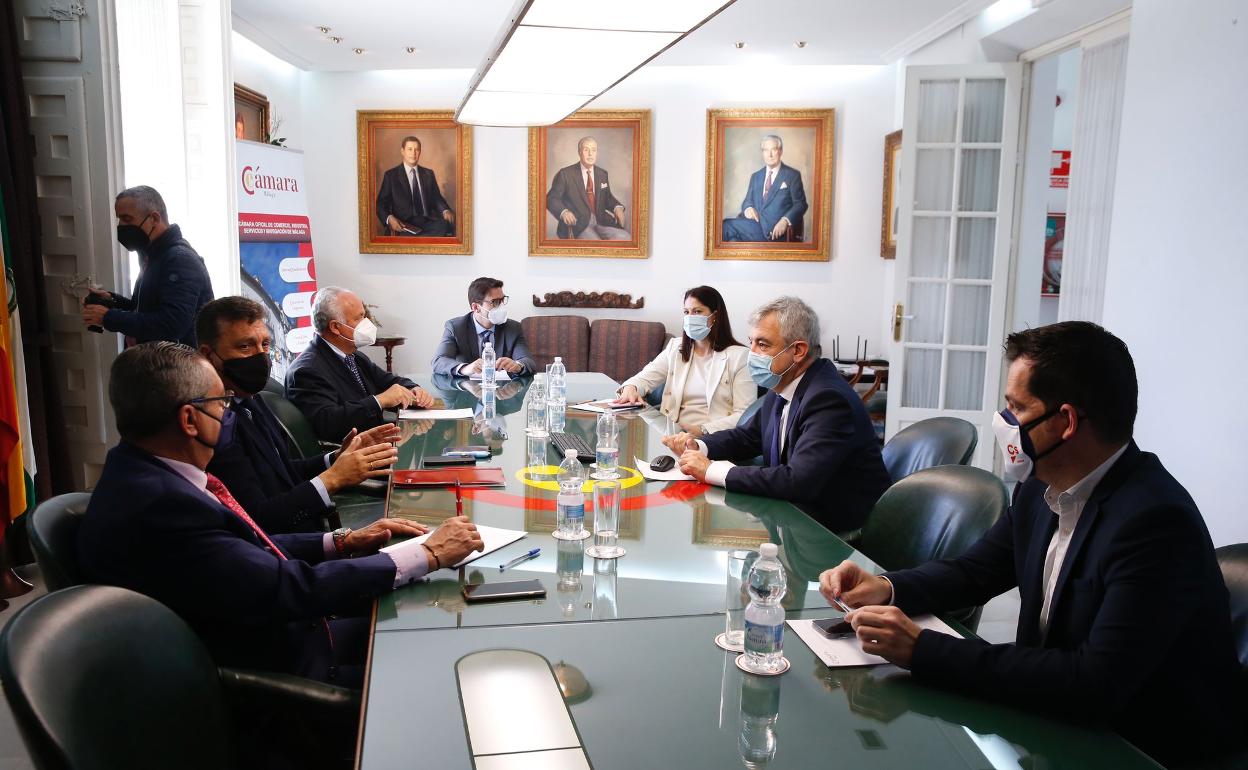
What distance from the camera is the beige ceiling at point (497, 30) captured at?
18.0ft

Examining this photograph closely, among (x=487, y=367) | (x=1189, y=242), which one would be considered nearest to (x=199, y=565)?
(x=487, y=367)

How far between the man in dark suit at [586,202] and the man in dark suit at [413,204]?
948 mm

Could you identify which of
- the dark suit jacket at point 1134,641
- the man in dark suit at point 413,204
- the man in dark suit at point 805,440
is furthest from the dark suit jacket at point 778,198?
the dark suit jacket at point 1134,641

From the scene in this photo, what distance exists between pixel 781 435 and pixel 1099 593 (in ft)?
4.94

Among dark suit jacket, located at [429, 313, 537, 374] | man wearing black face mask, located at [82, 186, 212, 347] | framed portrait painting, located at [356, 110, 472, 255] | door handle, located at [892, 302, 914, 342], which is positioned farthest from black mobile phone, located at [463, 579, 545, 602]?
framed portrait painting, located at [356, 110, 472, 255]

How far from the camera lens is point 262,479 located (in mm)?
2367

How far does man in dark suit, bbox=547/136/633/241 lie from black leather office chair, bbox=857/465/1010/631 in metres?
5.26

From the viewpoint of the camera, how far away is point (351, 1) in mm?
5426

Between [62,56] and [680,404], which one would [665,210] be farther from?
[62,56]

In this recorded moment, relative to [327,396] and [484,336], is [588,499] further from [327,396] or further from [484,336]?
[484,336]

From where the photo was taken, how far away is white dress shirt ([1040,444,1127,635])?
4.81ft

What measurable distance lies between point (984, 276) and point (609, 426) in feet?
12.0

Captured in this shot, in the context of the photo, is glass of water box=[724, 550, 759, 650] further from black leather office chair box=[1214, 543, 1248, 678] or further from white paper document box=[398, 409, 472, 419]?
white paper document box=[398, 409, 472, 419]

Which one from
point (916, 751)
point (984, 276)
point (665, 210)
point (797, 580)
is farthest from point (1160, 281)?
point (665, 210)
